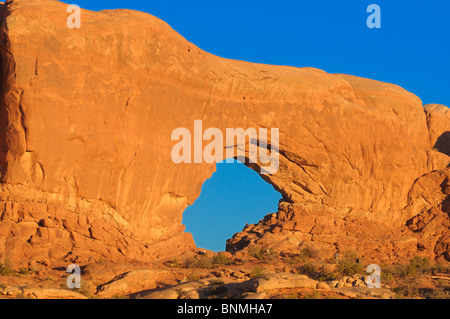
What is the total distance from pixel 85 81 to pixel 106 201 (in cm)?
436

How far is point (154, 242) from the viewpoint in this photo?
24.7 m

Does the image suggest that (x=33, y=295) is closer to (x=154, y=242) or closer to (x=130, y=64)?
(x=154, y=242)

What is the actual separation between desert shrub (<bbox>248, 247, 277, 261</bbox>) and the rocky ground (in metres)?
0.04

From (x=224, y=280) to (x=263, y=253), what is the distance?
6.82 meters

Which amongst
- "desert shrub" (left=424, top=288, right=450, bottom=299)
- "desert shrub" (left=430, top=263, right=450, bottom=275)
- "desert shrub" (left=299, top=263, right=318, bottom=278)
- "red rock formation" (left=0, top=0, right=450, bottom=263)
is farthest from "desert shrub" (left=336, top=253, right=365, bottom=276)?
"desert shrub" (left=430, top=263, right=450, bottom=275)

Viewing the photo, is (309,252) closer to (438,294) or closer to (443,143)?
(438,294)

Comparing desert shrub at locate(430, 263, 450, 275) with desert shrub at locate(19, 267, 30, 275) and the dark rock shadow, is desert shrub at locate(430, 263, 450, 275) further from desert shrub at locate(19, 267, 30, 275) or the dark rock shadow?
desert shrub at locate(19, 267, 30, 275)

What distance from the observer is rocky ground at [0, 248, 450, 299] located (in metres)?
18.2

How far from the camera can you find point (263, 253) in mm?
26781

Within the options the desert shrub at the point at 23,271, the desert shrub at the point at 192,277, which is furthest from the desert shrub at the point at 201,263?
the desert shrub at the point at 23,271

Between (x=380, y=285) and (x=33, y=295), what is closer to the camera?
(x=33, y=295)
